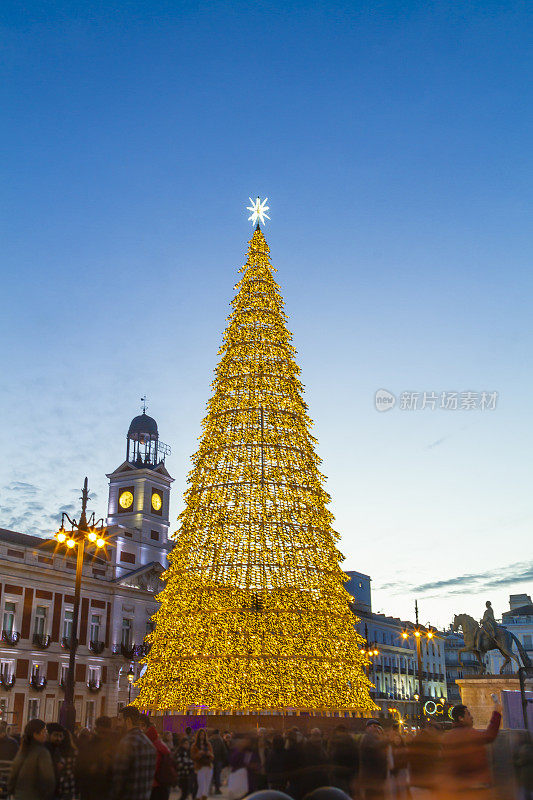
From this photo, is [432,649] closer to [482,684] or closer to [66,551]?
[66,551]

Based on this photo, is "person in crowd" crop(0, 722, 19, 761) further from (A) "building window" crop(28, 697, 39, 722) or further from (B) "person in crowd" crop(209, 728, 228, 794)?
(A) "building window" crop(28, 697, 39, 722)

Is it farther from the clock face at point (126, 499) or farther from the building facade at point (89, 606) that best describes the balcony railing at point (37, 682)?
the clock face at point (126, 499)

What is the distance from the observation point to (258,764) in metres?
14.0

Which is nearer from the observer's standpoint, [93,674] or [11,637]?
[11,637]

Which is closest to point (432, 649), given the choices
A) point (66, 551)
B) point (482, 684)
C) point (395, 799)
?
point (66, 551)

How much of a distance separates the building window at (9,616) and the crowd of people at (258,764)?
34545 millimetres

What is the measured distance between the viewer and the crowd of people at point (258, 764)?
7066 millimetres

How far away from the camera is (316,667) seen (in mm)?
26094

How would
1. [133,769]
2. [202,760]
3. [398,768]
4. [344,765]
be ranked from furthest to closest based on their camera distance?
[202,760]
[398,768]
[344,765]
[133,769]

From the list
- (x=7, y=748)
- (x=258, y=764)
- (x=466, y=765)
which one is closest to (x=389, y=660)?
(x=258, y=764)

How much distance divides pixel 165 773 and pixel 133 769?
1996 millimetres

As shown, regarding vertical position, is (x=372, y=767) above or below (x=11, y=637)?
below

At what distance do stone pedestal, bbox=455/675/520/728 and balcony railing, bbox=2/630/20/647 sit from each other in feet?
92.6

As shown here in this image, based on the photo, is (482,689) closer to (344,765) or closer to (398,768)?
(398,768)
